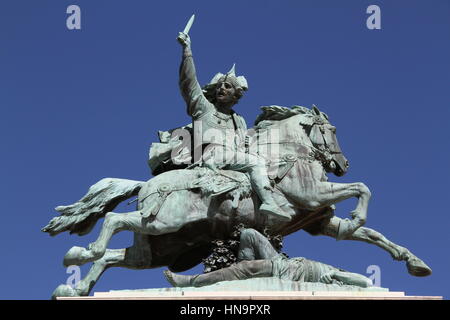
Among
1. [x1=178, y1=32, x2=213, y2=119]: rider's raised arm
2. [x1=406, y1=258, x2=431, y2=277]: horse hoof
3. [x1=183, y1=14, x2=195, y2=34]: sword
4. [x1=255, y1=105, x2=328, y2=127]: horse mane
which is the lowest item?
[x1=406, y1=258, x2=431, y2=277]: horse hoof

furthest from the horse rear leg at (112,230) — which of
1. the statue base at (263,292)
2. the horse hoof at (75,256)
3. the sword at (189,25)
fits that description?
the sword at (189,25)

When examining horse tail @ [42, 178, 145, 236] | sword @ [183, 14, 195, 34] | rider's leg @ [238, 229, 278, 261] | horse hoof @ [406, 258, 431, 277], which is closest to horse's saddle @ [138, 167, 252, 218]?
horse tail @ [42, 178, 145, 236]

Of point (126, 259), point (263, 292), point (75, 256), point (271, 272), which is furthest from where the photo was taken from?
point (126, 259)

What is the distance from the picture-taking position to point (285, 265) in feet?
49.9

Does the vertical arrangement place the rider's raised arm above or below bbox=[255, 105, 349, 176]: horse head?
above

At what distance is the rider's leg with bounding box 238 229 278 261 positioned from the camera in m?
15.4

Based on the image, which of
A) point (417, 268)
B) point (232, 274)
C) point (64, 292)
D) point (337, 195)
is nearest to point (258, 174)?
point (337, 195)

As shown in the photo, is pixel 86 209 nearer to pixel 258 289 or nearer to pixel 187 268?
pixel 187 268

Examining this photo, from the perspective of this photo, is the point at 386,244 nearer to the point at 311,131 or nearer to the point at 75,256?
the point at 311,131

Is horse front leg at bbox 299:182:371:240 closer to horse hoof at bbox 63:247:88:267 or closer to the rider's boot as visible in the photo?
the rider's boot

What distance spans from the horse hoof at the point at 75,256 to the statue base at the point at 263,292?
0.60 meters

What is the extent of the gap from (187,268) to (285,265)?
2.10m

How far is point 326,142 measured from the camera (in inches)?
658

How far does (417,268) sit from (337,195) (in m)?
1.74
